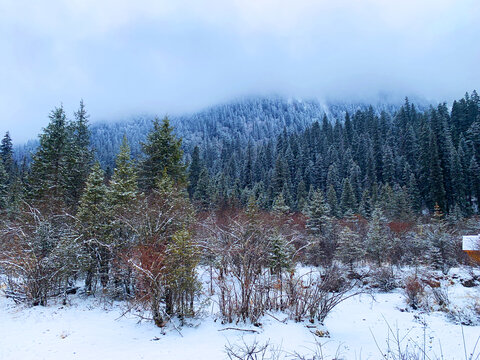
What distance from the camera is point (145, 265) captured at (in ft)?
30.1

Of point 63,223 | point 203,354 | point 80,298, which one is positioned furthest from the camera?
point 63,223

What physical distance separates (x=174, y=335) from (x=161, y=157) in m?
14.5

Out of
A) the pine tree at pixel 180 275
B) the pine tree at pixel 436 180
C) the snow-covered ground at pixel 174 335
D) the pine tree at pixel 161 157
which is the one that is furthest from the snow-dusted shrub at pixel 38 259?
the pine tree at pixel 436 180

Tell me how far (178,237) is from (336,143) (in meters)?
80.5

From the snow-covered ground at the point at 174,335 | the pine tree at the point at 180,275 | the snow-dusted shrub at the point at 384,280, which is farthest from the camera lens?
the snow-dusted shrub at the point at 384,280

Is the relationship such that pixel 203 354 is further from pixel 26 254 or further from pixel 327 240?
pixel 327 240

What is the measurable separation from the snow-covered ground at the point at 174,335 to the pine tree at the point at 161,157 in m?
10.5

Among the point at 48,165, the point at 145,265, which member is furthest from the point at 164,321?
the point at 48,165

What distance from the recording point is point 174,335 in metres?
8.38

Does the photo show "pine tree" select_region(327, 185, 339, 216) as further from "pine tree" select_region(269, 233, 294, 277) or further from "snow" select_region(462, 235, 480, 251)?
"pine tree" select_region(269, 233, 294, 277)

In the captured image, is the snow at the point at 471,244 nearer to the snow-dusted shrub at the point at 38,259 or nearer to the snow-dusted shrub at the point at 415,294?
the snow-dusted shrub at the point at 415,294

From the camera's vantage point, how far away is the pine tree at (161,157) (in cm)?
2066

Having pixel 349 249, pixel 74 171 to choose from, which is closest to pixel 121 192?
Result: pixel 74 171

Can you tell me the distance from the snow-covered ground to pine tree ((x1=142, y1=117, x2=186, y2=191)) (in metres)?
10.5
